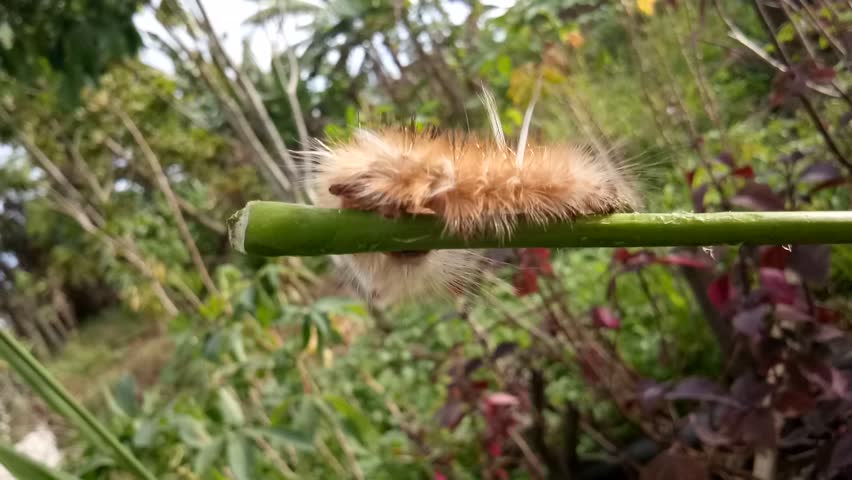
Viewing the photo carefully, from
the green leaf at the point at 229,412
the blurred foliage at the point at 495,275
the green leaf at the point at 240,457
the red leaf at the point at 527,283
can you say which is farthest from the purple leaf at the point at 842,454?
the green leaf at the point at 229,412

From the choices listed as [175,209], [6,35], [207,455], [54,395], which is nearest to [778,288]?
[54,395]

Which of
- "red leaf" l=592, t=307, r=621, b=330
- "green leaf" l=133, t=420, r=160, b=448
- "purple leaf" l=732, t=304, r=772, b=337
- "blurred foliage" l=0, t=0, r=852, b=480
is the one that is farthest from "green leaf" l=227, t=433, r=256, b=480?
"purple leaf" l=732, t=304, r=772, b=337

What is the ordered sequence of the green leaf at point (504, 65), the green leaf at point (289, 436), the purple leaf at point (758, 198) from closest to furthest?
the purple leaf at point (758, 198), the green leaf at point (289, 436), the green leaf at point (504, 65)

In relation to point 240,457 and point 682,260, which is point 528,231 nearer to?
point 682,260

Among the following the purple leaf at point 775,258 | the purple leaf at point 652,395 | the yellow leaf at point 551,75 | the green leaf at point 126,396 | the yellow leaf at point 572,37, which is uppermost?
the yellow leaf at point 572,37

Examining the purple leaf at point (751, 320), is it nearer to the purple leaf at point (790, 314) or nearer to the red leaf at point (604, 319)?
the purple leaf at point (790, 314)

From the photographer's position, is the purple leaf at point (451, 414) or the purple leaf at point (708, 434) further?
the purple leaf at point (451, 414)
